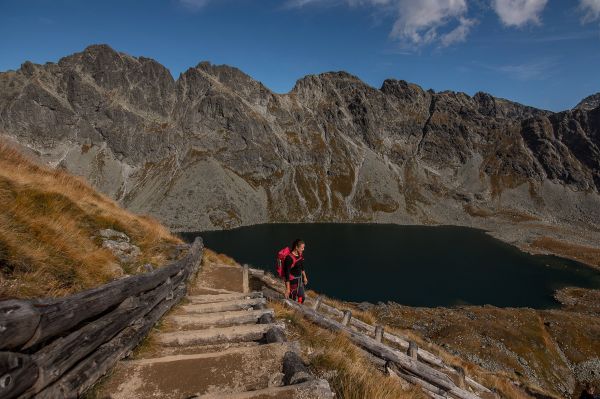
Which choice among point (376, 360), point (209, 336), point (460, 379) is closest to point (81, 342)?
point (209, 336)

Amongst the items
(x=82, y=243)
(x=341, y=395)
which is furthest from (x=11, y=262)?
(x=341, y=395)

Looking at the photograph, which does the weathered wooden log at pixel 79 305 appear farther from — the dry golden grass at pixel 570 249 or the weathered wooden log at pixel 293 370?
the dry golden grass at pixel 570 249

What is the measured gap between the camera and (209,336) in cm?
836

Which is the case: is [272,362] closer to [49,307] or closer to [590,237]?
[49,307]

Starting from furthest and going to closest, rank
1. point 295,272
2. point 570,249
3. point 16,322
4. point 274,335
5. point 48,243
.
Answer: point 570,249
point 295,272
point 48,243
point 274,335
point 16,322

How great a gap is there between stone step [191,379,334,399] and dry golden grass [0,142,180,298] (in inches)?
152

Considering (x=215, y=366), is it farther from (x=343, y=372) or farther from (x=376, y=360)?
(x=376, y=360)

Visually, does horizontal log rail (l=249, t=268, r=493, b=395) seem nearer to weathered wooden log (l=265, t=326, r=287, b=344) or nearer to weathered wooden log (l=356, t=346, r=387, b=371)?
weathered wooden log (l=356, t=346, r=387, b=371)

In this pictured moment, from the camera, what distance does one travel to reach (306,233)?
14562 centimetres

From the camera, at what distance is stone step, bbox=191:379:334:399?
528 cm

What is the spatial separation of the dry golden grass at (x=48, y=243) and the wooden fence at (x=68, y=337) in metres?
1.22

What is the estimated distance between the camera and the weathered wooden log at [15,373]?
13.1 ft

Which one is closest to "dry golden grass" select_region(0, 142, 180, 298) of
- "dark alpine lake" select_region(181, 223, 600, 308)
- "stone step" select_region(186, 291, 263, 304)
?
"stone step" select_region(186, 291, 263, 304)

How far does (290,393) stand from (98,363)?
3453mm
